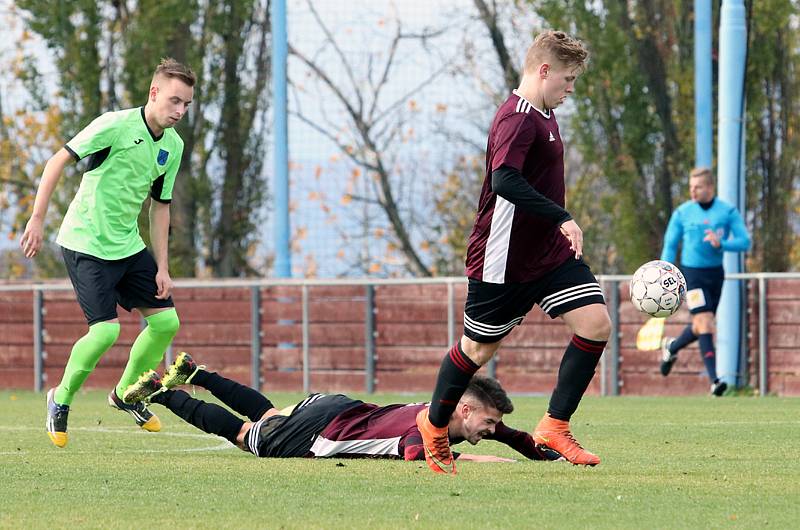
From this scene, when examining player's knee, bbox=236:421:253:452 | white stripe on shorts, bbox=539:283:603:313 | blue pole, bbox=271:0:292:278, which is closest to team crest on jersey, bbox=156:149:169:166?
player's knee, bbox=236:421:253:452

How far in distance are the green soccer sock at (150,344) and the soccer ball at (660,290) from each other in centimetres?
271

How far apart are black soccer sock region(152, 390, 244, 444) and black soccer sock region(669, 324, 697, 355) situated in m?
7.34

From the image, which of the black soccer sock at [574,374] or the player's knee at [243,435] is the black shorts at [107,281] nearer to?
the player's knee at [243,435]

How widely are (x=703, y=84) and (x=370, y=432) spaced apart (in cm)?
1045

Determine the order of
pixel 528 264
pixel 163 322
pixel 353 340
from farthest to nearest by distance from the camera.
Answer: pixel 353 340 < pixel 163 322 < pixel 528 264

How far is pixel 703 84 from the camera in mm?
16672

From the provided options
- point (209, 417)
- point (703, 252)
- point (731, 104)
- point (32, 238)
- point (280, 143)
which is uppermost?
point (731, 104)

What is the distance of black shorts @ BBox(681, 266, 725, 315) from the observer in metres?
13.9

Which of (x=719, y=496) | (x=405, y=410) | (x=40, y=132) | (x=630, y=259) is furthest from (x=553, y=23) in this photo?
(x=719, y=496)

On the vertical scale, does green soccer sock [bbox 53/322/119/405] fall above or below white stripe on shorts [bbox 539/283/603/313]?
below

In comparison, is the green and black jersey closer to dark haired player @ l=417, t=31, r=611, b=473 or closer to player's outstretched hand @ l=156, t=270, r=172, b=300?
player's outstretched hand @ l=156, t=270, r=172, b=300

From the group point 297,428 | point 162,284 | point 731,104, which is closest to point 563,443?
point 297,428

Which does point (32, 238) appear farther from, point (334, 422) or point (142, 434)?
point (142, 434)

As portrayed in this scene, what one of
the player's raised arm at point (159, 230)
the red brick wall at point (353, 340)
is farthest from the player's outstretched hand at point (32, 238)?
the red brick wall at point (353, 340)
